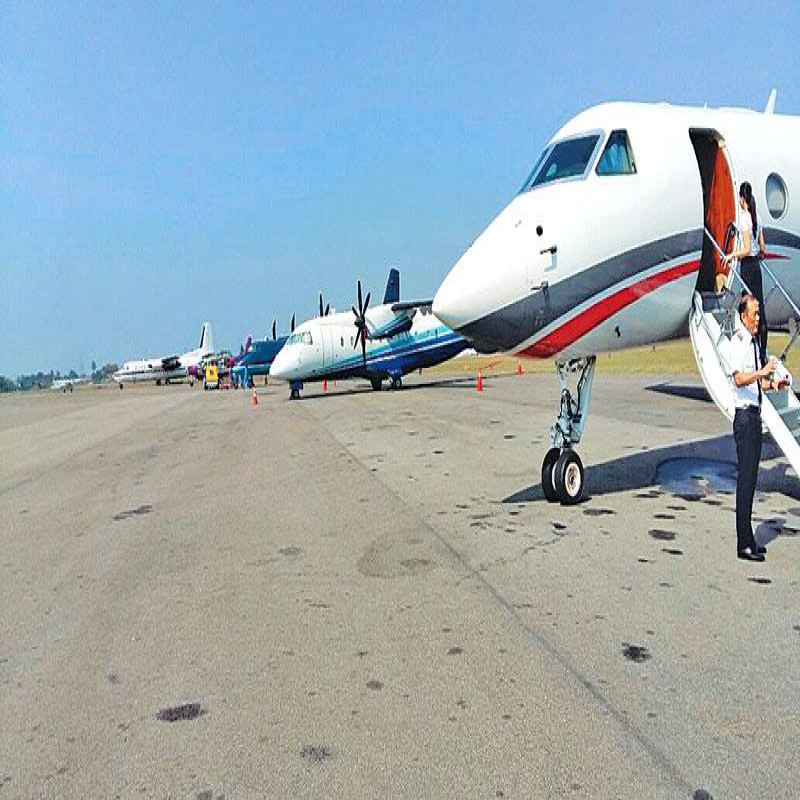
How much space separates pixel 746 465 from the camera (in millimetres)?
5863

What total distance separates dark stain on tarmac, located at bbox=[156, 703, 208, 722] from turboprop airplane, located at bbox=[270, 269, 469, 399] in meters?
27.0

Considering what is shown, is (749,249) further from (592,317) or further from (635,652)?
(635,652)

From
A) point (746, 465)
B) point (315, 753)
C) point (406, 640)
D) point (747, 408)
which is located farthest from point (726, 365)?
point (315, 753)

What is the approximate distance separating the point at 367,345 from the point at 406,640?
28.6 meters

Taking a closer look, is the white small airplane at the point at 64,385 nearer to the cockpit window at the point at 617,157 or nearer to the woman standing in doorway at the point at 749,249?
the cockpit window at the point at 617,157

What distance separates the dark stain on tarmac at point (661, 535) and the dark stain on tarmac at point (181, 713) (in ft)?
14.3

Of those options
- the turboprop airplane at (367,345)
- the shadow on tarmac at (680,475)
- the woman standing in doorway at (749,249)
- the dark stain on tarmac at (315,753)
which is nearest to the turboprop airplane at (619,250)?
the woman standing in doorway at (749,249)

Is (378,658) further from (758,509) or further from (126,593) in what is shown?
(758,509)

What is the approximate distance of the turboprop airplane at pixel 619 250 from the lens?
705cm

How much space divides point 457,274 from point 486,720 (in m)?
4.73

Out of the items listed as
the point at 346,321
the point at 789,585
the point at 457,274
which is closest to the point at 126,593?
the point at 457,274

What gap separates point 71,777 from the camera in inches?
125

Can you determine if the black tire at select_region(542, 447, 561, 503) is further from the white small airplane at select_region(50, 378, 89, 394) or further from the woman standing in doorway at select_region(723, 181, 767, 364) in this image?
the white small airplane at select_region(50, 378, 89, 394)

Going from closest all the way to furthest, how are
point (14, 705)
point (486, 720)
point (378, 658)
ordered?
1. point (486, 720)
2. point (14, 705)
3. point (378, 658)
